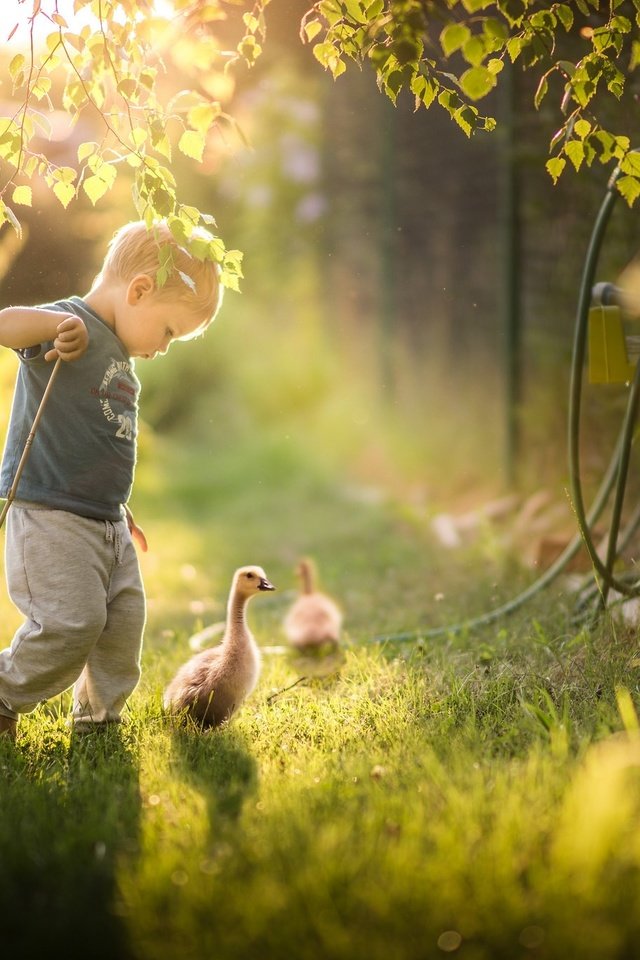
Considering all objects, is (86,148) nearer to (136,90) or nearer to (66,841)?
(136,90)

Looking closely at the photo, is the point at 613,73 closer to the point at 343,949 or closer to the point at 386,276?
the point at 343,949

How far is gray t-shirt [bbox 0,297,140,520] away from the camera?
259cm

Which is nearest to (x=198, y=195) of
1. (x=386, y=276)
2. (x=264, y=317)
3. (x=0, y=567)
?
(x=264, y=317)

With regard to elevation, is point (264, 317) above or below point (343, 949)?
above

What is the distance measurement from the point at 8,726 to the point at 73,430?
789mm

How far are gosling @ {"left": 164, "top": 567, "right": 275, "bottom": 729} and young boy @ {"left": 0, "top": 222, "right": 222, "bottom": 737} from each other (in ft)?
0.55

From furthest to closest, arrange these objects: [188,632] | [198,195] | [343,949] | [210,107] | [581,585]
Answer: [198,195]
[188,632]
[581,585]
[210,107]
[343,949]

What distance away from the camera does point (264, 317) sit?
13477mm

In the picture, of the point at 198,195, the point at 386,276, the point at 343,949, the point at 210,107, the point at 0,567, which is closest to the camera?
the point at 343,949

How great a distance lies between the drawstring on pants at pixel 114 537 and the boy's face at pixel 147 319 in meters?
0.47

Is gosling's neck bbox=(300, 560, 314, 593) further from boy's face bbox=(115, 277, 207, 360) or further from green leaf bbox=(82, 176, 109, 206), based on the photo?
green leaf bbox=(82, 176, 109, 206)

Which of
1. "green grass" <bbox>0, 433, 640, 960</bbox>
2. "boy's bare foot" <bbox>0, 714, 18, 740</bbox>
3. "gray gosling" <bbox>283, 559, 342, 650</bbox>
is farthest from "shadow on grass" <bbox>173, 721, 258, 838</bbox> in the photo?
"gray gosling" <bbox>283, 559, 342, 650</bbox>

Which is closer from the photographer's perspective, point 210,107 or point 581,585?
point 210,107

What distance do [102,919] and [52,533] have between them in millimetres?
1143
